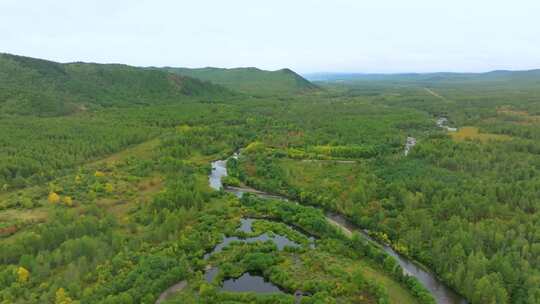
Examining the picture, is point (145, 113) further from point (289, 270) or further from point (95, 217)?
point (289, 270)

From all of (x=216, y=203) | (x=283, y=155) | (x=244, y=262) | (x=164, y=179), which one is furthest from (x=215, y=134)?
(x=244, y=262)

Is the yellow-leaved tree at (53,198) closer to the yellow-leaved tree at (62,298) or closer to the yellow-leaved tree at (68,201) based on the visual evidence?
the yellow-leaved tree at (68,201)

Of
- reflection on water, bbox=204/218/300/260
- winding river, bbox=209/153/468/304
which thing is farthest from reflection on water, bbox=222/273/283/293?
winding river, bbox=209/153/468/304

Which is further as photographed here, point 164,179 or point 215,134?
point 215,134

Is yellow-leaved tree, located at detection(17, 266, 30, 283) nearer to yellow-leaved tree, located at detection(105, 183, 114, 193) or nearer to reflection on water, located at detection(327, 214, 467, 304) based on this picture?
yellow-leaved tree, located at detection(105, 183, 114, 193)

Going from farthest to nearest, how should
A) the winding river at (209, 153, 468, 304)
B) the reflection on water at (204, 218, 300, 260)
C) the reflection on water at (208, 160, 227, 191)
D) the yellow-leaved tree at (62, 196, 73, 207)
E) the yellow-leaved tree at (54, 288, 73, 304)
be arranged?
the reflection on water at (208, 160, 227, 191) → the yellow-leaved tree at (62, 196, 73, 207) → the reflection on water at (204, 218, 300, 260) → the winding river at (209, 153, 468, 304) → the yellow-leaved tree at (54, 288, 73, 304)

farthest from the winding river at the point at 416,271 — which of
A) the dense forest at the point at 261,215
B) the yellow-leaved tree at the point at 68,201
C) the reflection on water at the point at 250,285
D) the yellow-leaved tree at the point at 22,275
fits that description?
the yellow-leaved tree at the point at 22,275
